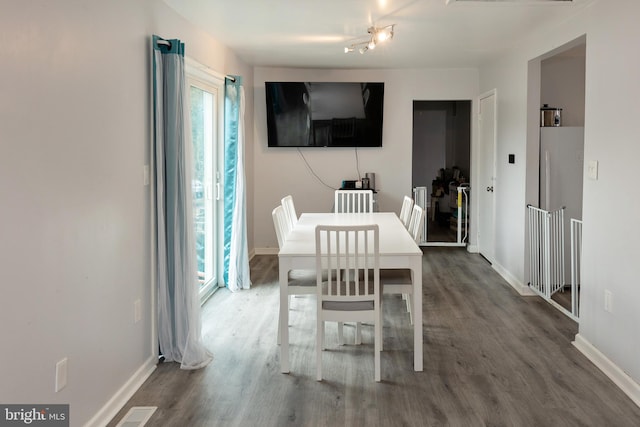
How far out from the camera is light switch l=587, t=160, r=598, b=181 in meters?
3.36

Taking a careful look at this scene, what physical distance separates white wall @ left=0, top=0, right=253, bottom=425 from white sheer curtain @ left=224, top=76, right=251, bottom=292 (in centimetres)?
186

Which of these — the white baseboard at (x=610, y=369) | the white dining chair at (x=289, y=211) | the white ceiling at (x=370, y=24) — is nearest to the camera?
the white baseboard at (x=610, y=369)

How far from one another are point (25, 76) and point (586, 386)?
10.7 feet

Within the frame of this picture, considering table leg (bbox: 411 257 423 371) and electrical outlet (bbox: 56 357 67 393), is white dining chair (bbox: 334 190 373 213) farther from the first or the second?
electrical outlet (bbox: 56 357 67 393)

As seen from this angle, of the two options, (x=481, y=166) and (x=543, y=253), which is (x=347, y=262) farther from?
(x=481, y=166)

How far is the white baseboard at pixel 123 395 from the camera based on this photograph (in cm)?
251

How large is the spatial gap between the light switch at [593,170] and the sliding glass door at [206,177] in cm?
319

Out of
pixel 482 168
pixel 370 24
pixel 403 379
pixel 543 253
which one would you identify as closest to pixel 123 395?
pixel 403 379

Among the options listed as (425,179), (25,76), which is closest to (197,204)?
(25,76)

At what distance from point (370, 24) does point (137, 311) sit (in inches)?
118

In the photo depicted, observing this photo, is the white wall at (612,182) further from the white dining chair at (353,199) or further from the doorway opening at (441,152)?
the doorway opening at (441,152)

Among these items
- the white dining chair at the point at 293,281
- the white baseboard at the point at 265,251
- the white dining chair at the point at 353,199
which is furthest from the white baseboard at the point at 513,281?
the white baseboard at the point at 265,251

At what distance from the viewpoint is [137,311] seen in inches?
119

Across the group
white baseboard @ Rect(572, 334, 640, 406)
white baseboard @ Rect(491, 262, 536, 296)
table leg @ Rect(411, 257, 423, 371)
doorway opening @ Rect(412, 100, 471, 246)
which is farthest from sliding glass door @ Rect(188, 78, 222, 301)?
doorway opening @ Rect(412, 100, 471, 246)
